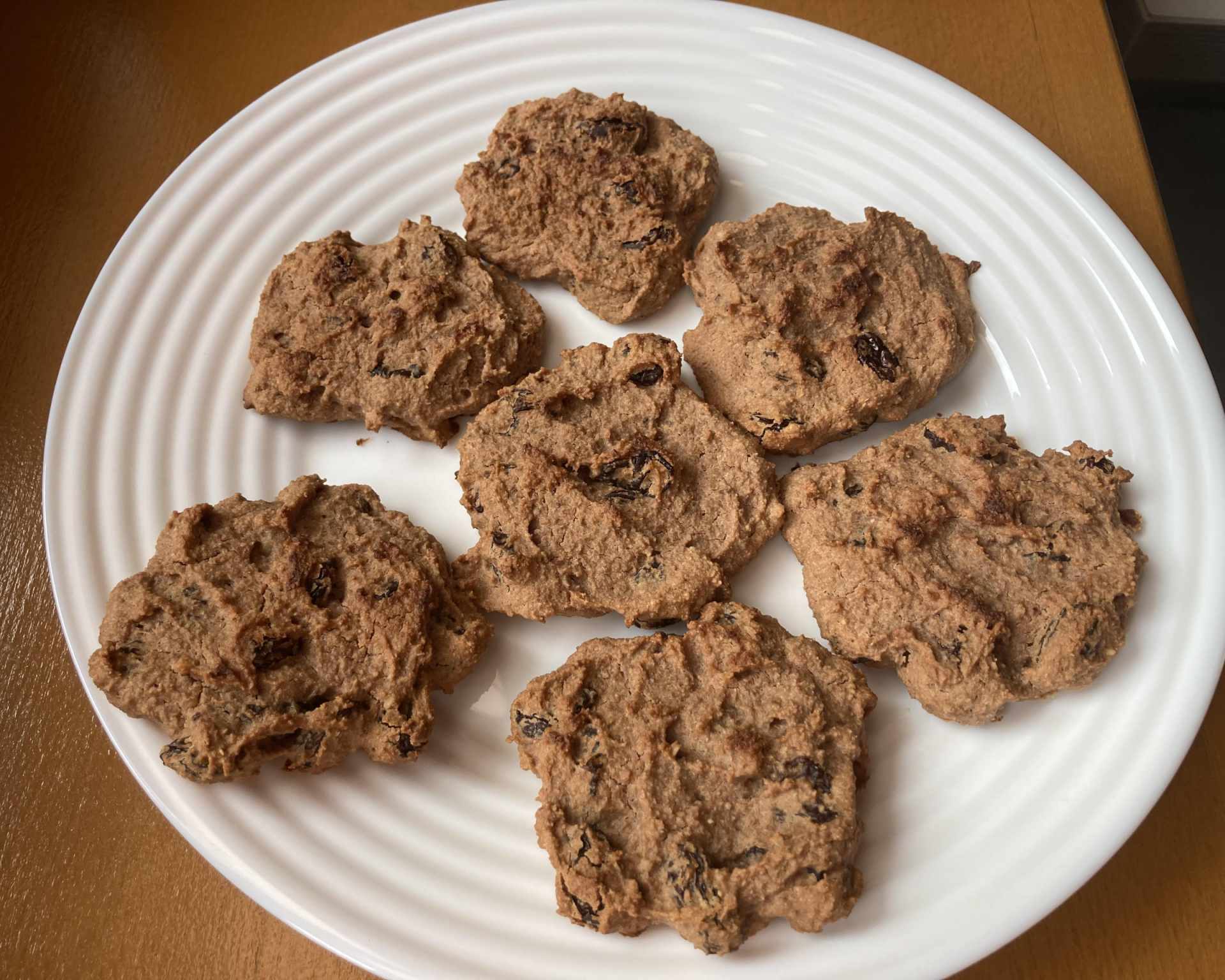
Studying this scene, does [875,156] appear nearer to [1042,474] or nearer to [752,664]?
[1042,474]

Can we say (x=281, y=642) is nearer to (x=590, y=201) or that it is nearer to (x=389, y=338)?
(x=389, y=338)

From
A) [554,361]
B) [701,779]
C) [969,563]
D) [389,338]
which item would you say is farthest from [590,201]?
[701,779]

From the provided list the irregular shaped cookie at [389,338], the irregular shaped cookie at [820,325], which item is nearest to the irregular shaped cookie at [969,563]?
the irregular shaped cookie at [820,325]

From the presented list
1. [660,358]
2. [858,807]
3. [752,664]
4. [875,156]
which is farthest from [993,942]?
[875,156]

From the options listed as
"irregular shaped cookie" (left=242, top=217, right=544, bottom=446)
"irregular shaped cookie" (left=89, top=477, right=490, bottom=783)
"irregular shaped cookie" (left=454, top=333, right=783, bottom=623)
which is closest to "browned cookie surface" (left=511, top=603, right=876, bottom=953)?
"irregular shaped cookie" (left=454, top=333, right=783, bottom=623)

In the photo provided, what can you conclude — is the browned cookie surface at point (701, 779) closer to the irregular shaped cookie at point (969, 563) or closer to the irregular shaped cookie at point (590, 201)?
the irregular shaped cookie at point (969, 563)
